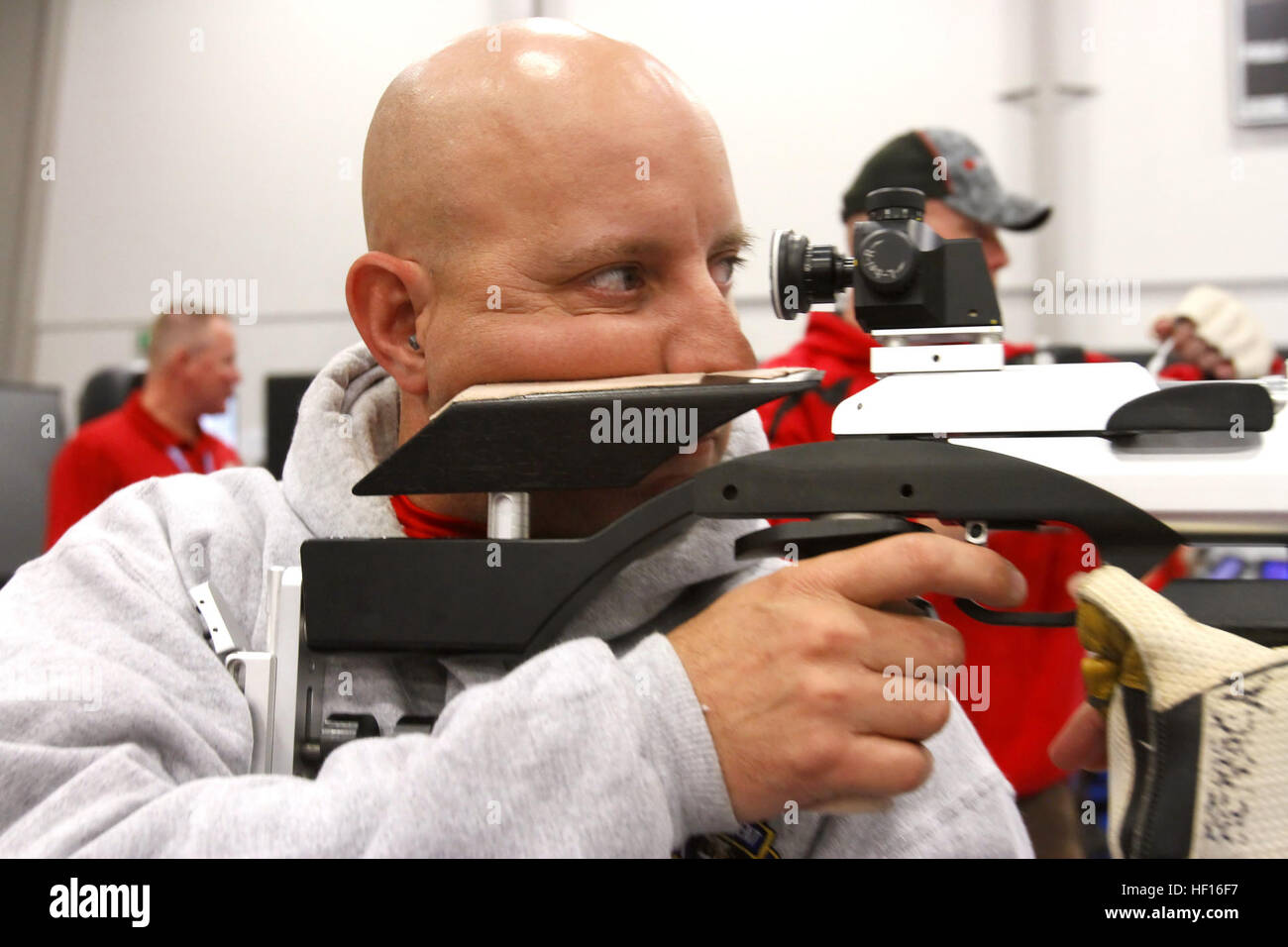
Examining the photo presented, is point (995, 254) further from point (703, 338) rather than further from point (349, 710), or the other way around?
point (349, 710)

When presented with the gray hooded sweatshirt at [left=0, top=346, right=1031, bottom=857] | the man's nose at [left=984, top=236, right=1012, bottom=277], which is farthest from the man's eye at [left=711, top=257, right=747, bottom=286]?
the man's nose at [left=984, top=236, right=1012, bottom=277]

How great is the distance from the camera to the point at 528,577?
0.59 metres

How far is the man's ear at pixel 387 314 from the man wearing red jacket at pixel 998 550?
0.45 metres

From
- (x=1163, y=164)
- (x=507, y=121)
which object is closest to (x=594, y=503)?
(x=507, y=121)

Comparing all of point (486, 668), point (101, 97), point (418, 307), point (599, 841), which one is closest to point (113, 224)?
point (101, 97)

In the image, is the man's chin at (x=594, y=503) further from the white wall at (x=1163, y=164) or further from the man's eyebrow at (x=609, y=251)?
the white wall at (x=1163, y=164)

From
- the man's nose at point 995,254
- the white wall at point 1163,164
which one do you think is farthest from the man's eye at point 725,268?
the white wall at point 1163,164

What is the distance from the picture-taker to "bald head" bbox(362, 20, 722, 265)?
70 centimetres

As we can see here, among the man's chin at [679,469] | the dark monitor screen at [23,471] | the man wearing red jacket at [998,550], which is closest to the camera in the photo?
the man's chin at [679,469]

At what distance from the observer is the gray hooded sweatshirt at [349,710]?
1.68ft

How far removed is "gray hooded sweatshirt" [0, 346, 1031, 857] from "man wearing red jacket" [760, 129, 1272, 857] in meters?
0.47

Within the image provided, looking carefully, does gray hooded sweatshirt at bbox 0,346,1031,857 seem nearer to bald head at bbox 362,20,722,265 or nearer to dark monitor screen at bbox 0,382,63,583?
bald head at bbox 362,20,722,265
